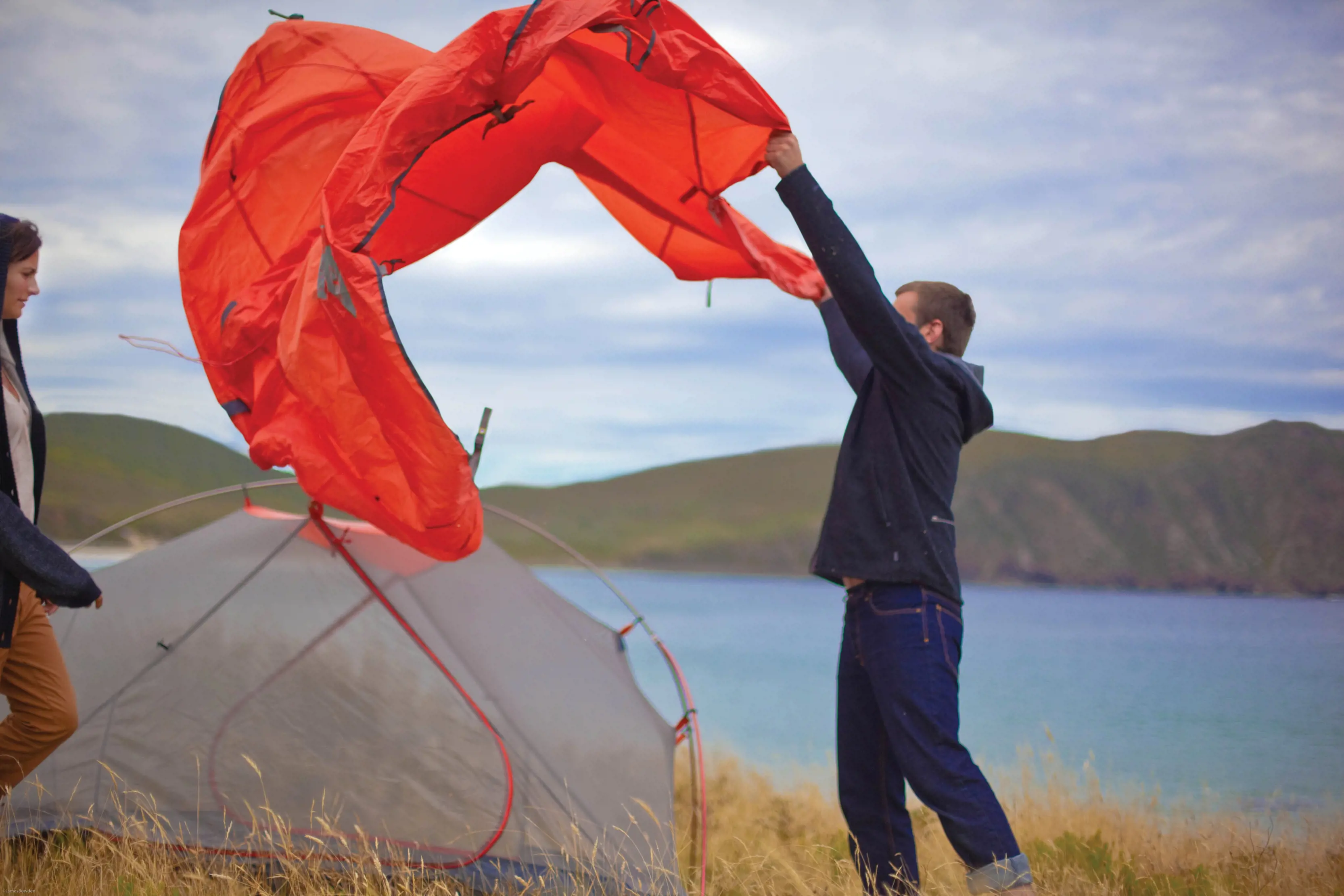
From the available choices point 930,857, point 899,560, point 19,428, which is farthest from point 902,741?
point 19,428

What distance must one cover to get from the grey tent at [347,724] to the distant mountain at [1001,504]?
19376 mm

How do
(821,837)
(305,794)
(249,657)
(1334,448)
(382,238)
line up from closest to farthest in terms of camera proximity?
(305,794) < (249,657) < (382,238) < (821,837) < (1334,448)

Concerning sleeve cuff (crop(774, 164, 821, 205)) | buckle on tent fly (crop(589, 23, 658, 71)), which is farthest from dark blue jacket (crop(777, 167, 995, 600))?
buckle on tent fly (crop(589, 23, 658, 71))

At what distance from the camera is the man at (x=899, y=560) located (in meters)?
2.17

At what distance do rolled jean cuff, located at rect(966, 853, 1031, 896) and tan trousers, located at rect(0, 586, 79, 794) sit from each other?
98.1 inches

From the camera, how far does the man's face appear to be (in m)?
2.62

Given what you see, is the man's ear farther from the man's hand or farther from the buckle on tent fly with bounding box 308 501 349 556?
the buckle on tent fly with bounding box 308 501 349 556

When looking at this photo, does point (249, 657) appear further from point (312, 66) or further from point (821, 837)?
point (821, 837)

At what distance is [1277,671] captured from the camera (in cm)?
1466

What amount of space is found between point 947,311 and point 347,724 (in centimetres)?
225

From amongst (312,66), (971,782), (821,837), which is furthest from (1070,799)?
(312,66)

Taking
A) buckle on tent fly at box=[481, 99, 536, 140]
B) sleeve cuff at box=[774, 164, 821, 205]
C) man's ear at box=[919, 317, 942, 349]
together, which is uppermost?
buckle on tent fly at box=[481, 99, 536, 140]

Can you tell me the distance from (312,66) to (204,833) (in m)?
2.57

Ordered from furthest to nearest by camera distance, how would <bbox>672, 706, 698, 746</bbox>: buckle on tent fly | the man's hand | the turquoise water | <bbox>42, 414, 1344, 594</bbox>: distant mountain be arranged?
<bbox>42, 414, 1344, 594</bbox>: distant mountain
the turquoise water
<bbox>672, 706, 698, 746</bbox>: buckle on tent fly
the man's hand
